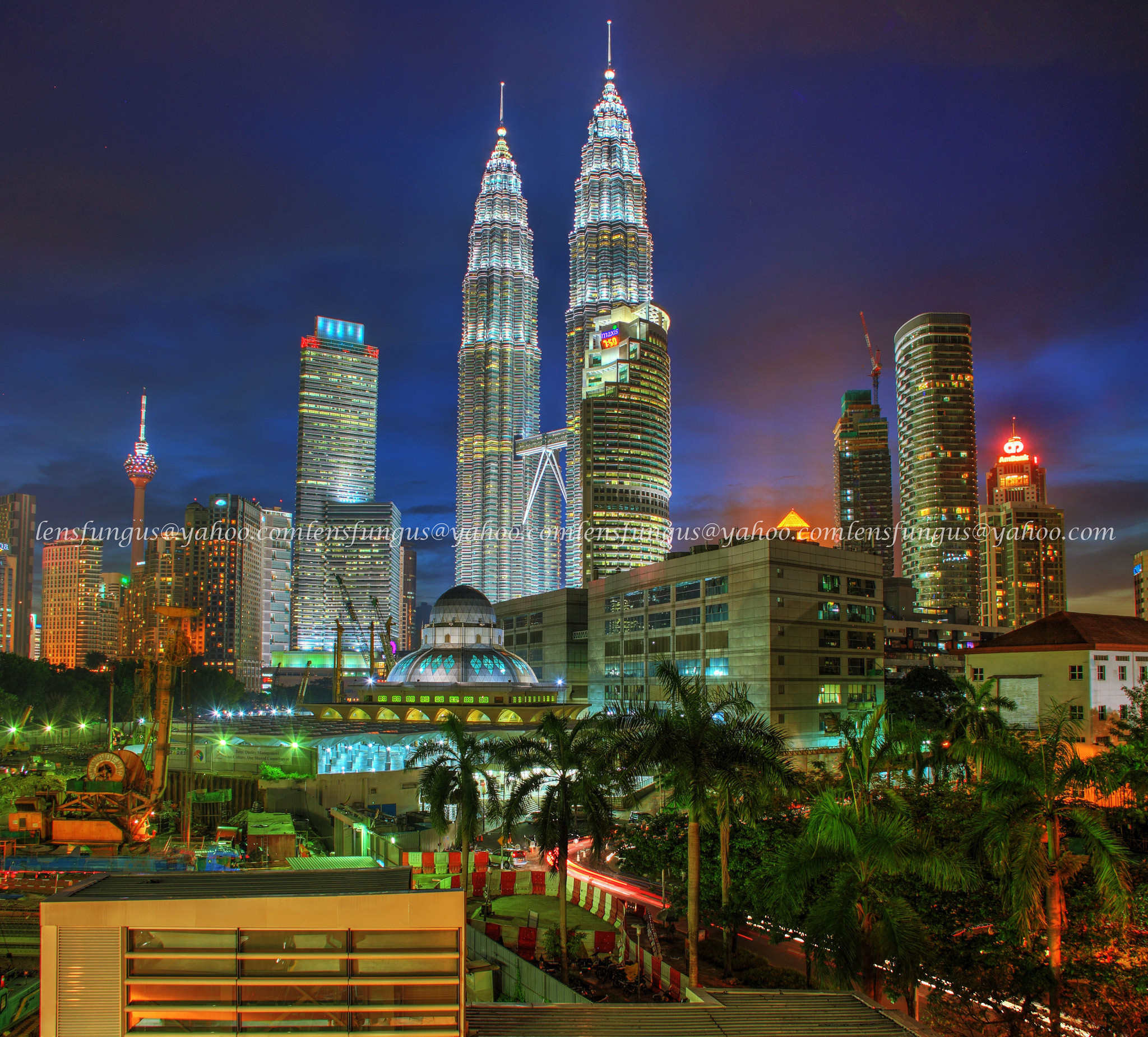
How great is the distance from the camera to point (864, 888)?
21.6m

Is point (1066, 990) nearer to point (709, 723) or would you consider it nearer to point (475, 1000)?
point (709, 723)

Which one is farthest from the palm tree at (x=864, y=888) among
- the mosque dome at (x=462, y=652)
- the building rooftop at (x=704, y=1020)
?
the mosque dome at (x=462, y=652)

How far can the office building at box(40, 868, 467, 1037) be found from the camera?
14555mm

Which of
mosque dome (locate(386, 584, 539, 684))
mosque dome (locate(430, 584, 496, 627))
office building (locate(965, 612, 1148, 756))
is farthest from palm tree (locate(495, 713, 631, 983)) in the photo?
mosque dome (locate(430, 584, 496, 627))

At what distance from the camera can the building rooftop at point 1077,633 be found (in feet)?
262

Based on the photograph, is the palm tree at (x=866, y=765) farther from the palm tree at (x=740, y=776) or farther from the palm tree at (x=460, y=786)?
the palm tree at (x=460, y=786)

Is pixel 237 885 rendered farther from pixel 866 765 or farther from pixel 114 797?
pixel 114 797

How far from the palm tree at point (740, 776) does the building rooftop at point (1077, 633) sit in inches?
2478

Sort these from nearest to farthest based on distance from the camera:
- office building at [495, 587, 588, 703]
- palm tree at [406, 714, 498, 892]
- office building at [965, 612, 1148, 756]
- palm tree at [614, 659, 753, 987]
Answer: palm tree at [614, 659, 753, 987], palm tree at [406, 714, 498, 892], office building at [965, 612, 1148, 756], office building at [495, 587, 588, 703]

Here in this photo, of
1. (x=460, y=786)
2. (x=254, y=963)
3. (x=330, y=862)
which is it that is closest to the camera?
(x=254, y=963)

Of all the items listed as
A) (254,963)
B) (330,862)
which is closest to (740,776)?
(254,963)

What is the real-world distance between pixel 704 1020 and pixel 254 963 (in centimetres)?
949

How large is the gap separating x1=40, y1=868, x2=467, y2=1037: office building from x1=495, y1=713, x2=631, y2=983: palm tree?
48.5 feet

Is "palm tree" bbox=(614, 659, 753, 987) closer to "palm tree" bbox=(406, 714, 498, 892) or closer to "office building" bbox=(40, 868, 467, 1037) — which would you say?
"palm tree" bbox=(406, 714, 498, 892)
